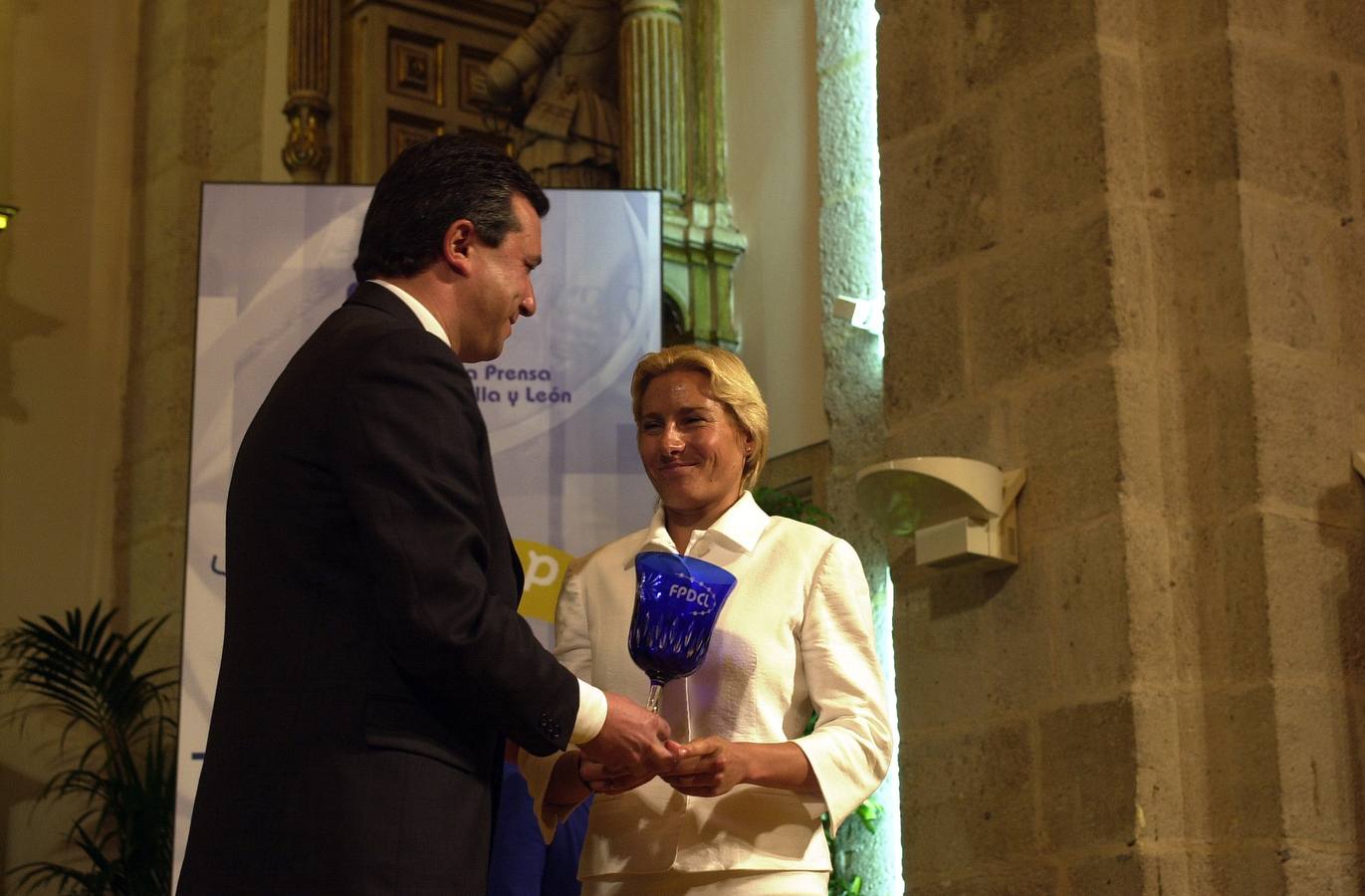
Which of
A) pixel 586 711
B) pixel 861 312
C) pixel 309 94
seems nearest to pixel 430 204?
pixel 586 711

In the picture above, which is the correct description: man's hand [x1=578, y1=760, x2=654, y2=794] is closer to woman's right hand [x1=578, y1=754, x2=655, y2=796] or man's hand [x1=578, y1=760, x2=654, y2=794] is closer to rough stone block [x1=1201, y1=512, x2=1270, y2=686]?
woman's right hand [x1=578, y1=754, x2=655, y2=796]

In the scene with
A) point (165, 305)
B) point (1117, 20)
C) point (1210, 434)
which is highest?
point (165, 305)

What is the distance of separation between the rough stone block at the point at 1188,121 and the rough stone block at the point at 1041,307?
0.22 m

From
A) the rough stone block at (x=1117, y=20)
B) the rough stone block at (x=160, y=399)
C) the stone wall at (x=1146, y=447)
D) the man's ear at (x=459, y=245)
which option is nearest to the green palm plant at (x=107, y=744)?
the rough stone block at (x=160, y=399)

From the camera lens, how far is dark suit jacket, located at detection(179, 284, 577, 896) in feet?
6.93

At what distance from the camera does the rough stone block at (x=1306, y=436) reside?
147 inches

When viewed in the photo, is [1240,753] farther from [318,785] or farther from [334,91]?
[334,91]

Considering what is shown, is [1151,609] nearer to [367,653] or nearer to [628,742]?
[628,742]

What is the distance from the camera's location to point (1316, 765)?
141 inches

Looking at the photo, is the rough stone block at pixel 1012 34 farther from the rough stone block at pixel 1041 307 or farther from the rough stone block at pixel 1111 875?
the rough stone block at pixel 1111 875

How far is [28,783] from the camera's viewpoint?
7387mm

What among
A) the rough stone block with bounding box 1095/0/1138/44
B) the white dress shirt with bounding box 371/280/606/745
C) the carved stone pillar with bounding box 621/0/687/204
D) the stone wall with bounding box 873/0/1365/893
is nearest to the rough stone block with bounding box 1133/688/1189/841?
the stone wall with bounding box 873/0/1365/893

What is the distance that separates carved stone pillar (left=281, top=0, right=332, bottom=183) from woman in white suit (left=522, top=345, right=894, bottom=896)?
16.0 feet

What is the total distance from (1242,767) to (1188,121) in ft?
4.47
